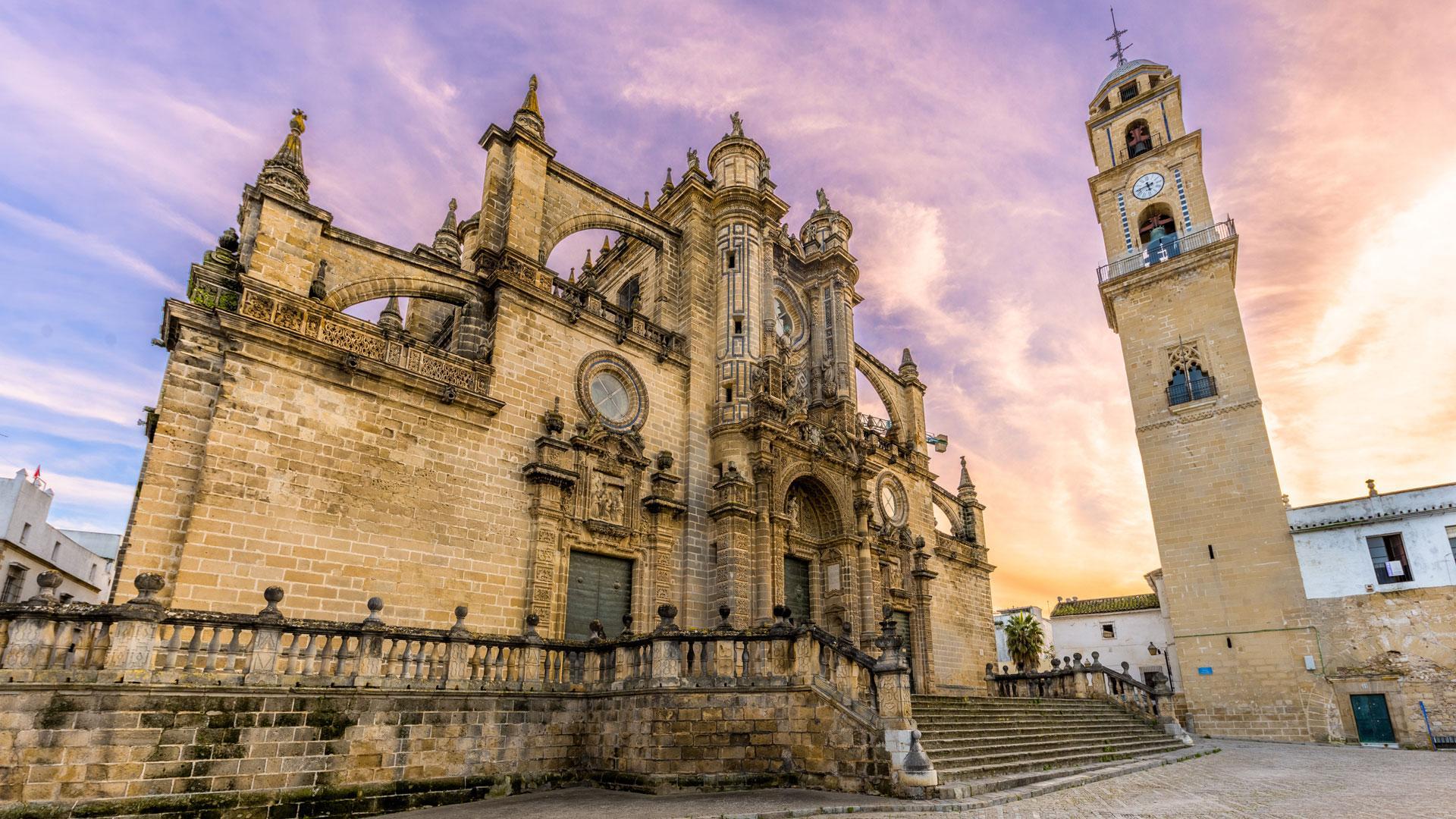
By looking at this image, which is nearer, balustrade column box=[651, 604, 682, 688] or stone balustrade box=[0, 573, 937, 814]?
stone balustrade box=[0, 573, 937, 814]

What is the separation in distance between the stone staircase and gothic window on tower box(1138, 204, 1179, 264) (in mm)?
18192

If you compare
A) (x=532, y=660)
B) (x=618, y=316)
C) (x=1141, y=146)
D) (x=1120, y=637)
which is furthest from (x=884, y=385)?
(x=1120, y=637)

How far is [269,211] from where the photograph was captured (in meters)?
13.7

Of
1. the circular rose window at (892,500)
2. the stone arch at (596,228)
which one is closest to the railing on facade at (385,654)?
the stone arch at (596,228)

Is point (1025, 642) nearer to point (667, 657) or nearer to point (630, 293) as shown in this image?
point (630, 293)

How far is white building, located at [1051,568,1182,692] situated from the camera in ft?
132

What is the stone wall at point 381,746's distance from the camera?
25.7 feet

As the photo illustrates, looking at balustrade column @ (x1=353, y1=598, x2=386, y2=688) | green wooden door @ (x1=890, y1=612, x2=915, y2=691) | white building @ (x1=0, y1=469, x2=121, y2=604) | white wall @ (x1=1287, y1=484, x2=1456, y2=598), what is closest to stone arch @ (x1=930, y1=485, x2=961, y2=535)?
green wooden door @ (x1=890, y1=612, x2=915, y2=691)

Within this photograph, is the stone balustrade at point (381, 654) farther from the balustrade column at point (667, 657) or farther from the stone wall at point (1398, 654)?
the stone wall at point (1398, 654)

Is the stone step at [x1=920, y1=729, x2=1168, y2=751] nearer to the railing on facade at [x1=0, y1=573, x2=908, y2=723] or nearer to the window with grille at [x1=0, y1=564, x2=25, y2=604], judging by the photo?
the railing on facade at [x1=0, y1=573, x2=908, y2=723]

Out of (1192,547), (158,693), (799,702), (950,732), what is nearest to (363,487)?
(158,693)

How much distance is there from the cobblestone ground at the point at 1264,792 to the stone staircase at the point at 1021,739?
0.79m

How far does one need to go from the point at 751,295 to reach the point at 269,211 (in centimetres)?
1213

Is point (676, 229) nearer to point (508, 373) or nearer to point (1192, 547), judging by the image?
point (508, 373)
